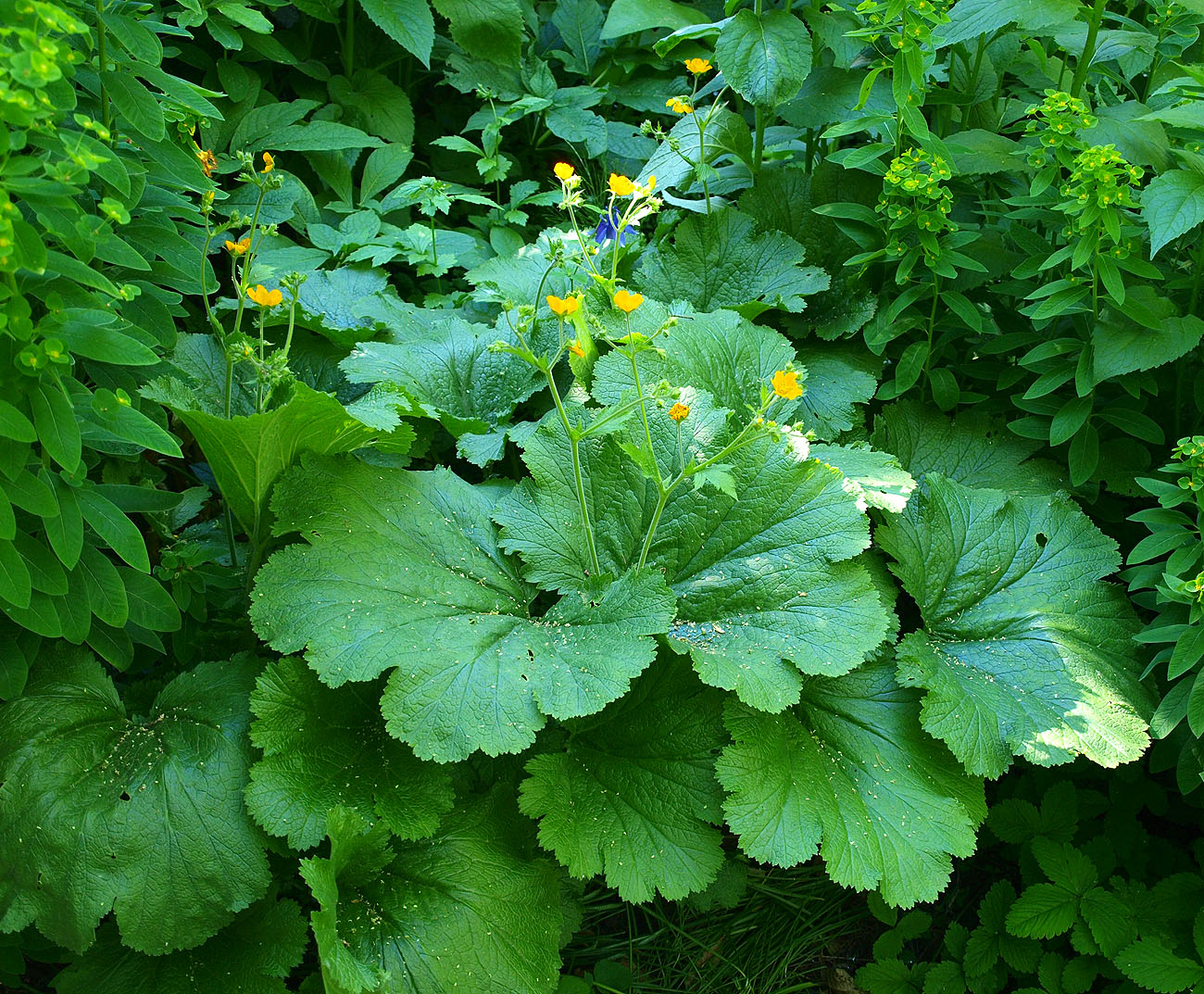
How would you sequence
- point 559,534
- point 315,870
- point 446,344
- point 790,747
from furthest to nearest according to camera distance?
point 446,344, point 559,534, point 790,747, point 315,870

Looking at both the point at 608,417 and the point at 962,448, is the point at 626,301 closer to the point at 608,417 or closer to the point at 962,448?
the point at 608,417

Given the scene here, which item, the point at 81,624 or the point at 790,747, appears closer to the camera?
the point at 81,624

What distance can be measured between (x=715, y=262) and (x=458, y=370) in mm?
823

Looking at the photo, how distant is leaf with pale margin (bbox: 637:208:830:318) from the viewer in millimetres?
2873

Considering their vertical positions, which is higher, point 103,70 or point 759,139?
point 103,70

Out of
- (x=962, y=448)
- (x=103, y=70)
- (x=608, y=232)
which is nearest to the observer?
(x=103, y=70)

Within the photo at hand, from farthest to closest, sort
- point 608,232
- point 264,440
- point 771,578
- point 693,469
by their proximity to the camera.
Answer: point 608,232
point 771,578
point 264,440
point 693,469

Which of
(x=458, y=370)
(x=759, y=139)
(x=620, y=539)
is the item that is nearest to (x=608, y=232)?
(x=759, y=139)

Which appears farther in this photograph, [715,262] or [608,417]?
[715,262]

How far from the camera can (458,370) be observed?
2.63 meters

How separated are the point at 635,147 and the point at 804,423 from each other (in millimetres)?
1655

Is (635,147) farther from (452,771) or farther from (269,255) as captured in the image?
(452,771)

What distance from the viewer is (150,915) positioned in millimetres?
1833

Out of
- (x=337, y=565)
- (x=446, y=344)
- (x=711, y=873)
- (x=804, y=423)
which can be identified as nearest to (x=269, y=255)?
(x=446, y=344)
